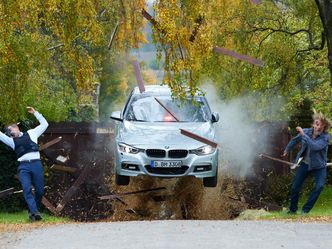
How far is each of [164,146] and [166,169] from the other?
442mm

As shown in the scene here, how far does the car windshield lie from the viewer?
17.9 meters

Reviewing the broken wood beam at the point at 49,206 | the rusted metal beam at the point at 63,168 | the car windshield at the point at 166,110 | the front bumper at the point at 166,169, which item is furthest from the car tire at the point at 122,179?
the rusted metal beam at the point at 63,168

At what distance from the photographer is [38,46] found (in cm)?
1820

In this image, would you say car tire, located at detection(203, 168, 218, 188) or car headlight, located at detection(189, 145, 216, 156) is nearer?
car headlight, located at detection(189, 145, 216, 156)

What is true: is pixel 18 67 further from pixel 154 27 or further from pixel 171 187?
pixel 171 187

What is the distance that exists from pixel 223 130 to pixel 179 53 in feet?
16.5

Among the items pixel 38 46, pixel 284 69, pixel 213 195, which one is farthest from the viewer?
pixel 284 69

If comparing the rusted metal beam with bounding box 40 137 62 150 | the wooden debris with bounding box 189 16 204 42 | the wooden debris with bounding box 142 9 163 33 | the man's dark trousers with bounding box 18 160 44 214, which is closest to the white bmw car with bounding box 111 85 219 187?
the wooden debris with bounding box 189 16 204 42

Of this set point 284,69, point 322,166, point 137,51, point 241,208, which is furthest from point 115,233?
point 284,69

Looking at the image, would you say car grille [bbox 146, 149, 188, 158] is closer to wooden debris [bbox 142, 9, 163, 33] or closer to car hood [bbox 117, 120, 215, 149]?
car hood [bbox 117, 120, 215, 149]

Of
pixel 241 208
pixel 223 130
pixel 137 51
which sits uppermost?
pixel 137 51

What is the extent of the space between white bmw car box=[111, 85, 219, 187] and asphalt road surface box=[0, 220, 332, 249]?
98.9 inches

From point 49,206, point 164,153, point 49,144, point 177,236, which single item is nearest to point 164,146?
point 164,153

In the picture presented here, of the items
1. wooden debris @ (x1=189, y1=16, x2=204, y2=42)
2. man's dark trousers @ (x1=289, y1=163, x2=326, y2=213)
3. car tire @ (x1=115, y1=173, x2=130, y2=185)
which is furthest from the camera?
car tire @ (x1=115, y1=173, x2=130, y2=185)
